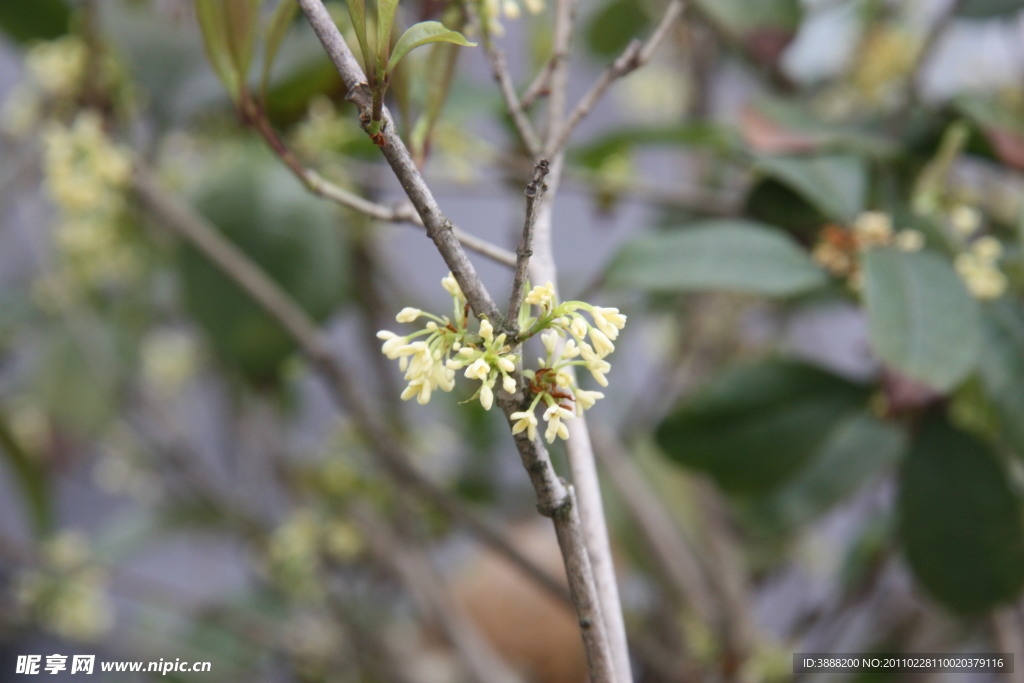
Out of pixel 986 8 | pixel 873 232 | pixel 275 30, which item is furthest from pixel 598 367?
pixel 986 8

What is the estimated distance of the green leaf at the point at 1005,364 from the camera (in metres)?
0.48

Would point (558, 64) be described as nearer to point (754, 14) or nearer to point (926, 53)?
point (754, 14)

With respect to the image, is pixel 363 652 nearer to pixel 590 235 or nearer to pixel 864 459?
pixel 864 459

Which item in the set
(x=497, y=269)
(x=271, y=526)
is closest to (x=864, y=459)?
(x=271, y=526)

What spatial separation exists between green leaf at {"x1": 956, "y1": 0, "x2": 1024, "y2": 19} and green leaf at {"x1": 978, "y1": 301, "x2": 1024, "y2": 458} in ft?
1.00

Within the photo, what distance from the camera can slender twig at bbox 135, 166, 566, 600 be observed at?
1.68 ft

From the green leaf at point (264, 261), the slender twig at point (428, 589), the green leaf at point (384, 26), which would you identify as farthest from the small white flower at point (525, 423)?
the slender twig at point (428, 589)

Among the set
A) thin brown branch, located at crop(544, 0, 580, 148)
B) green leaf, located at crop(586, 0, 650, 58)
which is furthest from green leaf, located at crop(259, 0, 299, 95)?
green leaf, located at crop(586, 0, 650, 58)

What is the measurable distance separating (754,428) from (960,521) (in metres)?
0.14

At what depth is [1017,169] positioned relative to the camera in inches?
22.4

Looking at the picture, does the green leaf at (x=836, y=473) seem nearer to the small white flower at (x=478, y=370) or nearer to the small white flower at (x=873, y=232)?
the small white flower at (x=873, y=232)

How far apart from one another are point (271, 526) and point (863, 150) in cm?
70

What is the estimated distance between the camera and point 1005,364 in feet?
1.65

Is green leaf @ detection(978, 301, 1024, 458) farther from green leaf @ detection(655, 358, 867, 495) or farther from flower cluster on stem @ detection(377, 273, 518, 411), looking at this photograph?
flower cluster on stem @ detection(377, 273, 518, 411)
